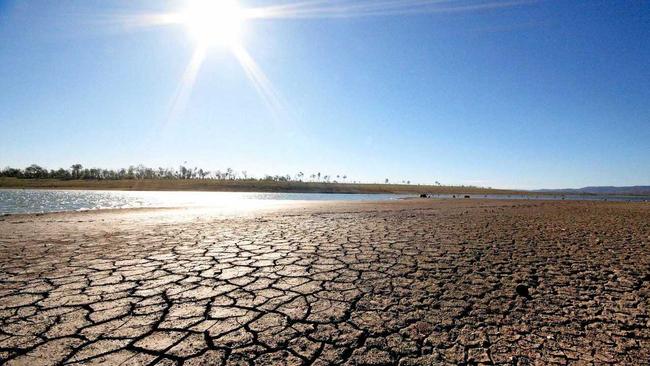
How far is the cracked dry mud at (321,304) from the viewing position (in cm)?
262

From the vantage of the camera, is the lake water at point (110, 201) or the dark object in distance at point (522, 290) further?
the lake water at point (110, 201)

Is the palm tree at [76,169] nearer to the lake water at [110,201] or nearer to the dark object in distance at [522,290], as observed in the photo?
the lake water at [110,201]

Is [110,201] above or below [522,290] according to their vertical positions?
below

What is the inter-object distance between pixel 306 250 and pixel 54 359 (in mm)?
4315

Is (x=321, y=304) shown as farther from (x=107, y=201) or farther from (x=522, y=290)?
(x=107, y=201)

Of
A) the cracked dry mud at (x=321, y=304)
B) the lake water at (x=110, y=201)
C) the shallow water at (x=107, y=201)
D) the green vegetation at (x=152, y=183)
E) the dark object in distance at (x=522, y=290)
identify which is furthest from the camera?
the green vegetation at (x=152, y=183)

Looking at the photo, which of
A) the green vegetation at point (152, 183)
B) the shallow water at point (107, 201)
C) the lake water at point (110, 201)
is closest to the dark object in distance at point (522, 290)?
the shallow water at point (107, 201)

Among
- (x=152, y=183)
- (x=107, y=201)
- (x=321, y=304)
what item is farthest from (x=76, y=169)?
(x=321, y=304)

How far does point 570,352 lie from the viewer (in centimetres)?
266

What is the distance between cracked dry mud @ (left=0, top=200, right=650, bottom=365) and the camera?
103 inches

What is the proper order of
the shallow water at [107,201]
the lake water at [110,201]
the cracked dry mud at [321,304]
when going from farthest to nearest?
the lake water at [110,201]
the shallow water at [107,201]
the cracked dry mud at [321,304]

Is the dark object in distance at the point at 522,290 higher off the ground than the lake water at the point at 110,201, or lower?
higher

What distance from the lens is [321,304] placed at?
3602 mm

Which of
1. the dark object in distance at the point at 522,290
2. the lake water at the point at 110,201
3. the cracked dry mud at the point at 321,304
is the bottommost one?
the lake water at the point at 110,201
